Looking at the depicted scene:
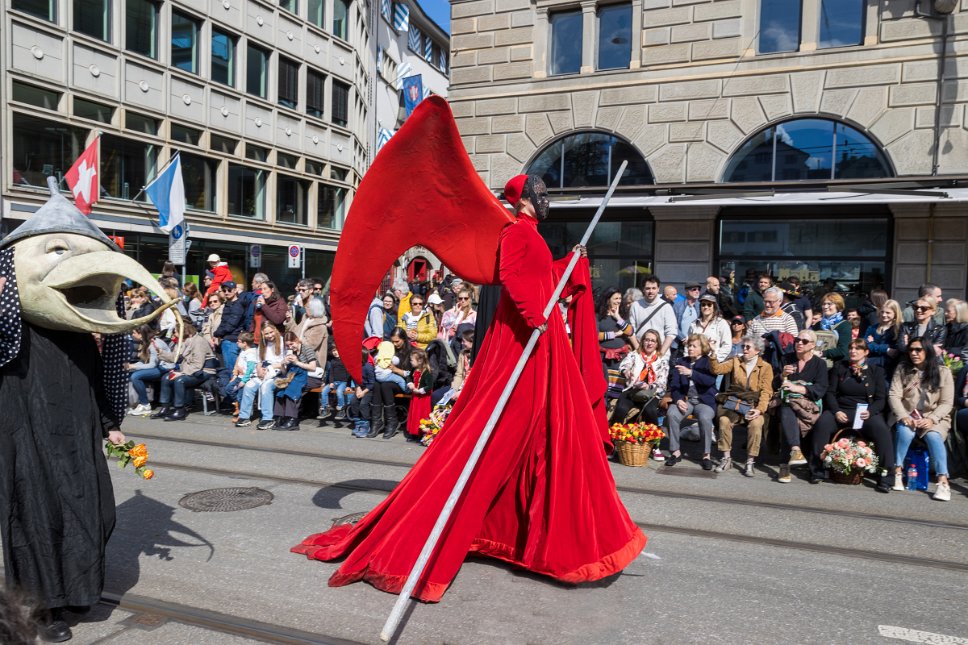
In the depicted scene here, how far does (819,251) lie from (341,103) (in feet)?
82.7

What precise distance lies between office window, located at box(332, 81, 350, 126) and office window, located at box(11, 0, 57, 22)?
13.7 m

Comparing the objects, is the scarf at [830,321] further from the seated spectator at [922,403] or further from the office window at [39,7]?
the office window at [39,7]

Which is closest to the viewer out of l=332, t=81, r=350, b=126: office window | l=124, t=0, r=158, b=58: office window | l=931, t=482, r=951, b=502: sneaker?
l=931, t=482, r=951, b=502: sneaker

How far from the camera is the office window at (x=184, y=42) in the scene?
2578 centimetres

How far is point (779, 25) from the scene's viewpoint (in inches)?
575

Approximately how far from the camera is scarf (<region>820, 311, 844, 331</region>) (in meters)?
10.2

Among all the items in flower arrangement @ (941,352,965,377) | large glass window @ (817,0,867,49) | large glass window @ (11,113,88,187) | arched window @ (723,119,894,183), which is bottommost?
flower arrangement @ (941,352,965,377)

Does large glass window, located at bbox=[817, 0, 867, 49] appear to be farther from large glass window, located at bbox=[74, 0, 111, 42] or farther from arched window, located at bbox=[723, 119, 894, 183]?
large glass window, located at bbox=[74, 0, 111, 42]

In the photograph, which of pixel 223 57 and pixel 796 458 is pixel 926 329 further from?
pixel 223 57

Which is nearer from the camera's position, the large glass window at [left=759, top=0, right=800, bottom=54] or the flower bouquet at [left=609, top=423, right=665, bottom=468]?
the flower bouquet at [left=609, top=423, right=665, bottom=468]

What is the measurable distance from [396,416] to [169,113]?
19.4 meters

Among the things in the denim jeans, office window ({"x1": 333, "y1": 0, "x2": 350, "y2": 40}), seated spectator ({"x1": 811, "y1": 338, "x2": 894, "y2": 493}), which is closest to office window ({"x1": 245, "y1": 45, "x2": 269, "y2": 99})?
office window ({"x1": 333, "y1": 0, "x2": 350, "y2": 40})

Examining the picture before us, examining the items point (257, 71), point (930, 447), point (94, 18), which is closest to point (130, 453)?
point (930, 447)

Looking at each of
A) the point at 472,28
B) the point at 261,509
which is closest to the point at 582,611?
the point at 261,509
